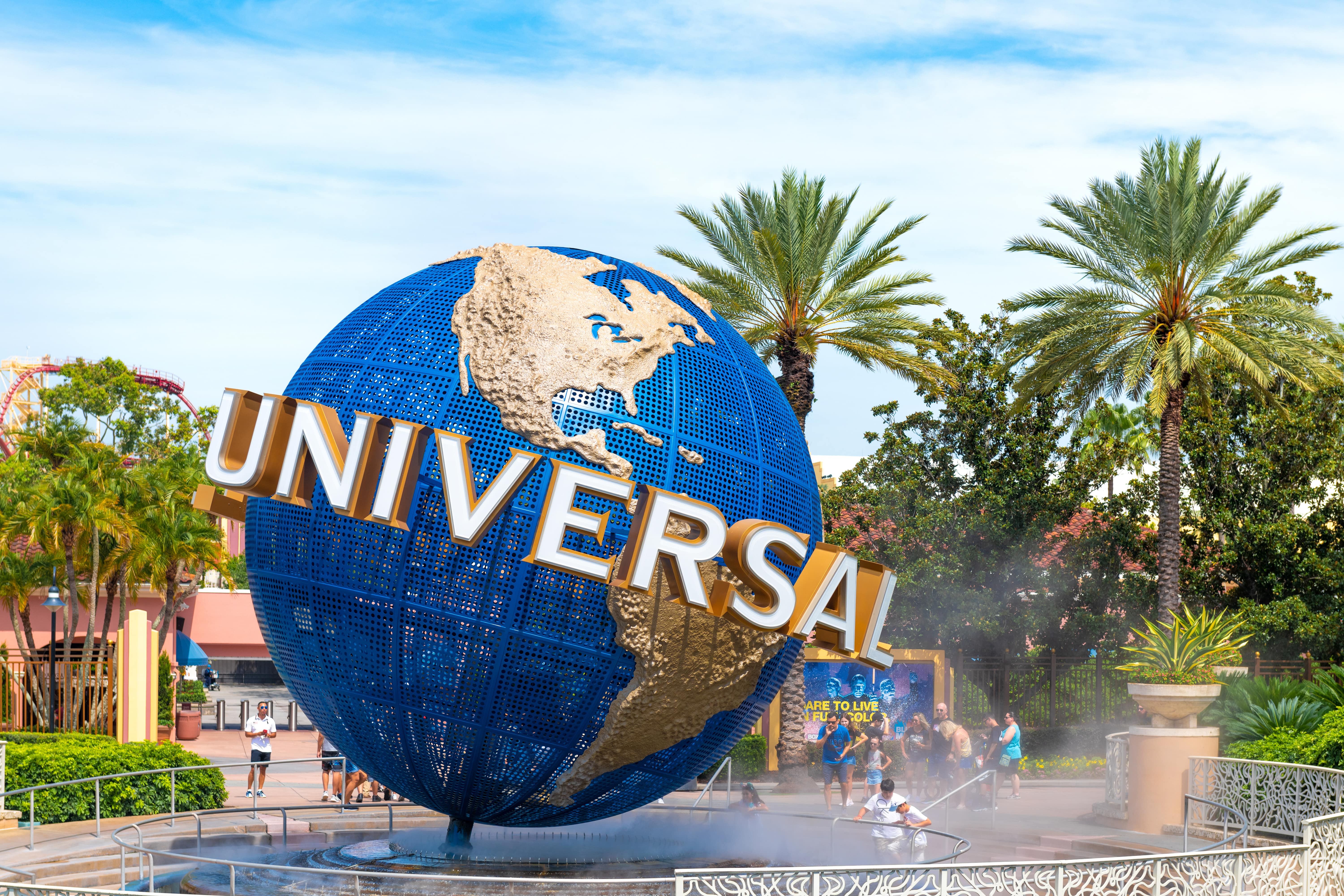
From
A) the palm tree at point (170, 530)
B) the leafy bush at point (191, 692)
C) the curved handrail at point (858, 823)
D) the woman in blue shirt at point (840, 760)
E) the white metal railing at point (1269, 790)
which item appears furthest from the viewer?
the leafy bush at point (191, 692)

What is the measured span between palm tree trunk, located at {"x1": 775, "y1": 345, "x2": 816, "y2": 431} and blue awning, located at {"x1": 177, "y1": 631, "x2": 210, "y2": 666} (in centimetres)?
2363

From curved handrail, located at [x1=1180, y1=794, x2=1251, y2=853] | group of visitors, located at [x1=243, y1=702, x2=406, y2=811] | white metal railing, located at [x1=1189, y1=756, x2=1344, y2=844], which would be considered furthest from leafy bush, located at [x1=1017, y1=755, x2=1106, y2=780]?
group of visitors, located at [x1=243, y1=702, x2=406, y2=811]

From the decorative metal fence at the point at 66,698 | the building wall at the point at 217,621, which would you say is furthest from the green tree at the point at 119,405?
the decorative metal fence at the point at 66,698

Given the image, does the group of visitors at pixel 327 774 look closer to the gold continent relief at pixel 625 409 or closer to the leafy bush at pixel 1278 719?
the gold continent relief at pixel 625 409

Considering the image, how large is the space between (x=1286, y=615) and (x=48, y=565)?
96.5 ft

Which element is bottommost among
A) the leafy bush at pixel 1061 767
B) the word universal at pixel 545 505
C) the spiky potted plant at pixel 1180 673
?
the leafy bush at pixel 1061 767

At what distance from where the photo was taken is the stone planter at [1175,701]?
18.3m

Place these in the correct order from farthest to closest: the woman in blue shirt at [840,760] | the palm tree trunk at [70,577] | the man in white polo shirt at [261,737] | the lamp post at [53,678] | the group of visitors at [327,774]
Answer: the palm tree trunk at [70,577] → the man in white polo shirt at [261,737] → the lamp post at [53,678] → the woman in blue shirt at [840,760] → the group of visitors at [327,774]

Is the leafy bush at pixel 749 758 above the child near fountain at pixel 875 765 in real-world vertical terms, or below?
below

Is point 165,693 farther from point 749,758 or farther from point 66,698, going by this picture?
point 749,758

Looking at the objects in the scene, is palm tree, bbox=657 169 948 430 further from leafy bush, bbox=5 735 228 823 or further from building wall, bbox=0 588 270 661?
building wall, bbox=0 588 270 661

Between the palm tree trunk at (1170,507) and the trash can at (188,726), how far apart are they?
74.0ft

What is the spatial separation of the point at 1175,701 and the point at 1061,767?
9637mm

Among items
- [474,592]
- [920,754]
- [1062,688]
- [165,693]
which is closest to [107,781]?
[474,592]
